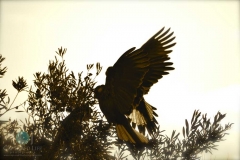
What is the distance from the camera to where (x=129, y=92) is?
329 centimetres

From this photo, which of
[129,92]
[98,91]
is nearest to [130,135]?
[129,92]

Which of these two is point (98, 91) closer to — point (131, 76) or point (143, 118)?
point (131, 76)

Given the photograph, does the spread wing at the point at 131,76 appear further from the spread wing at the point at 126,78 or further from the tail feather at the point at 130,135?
the tail feather at the point at 130,135

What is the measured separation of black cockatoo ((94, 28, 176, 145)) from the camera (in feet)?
10.8

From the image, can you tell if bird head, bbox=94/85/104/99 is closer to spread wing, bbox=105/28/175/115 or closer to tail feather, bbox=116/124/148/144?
spread wing, bbox=105/28/175/115

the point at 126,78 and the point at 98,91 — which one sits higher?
the point at 126,78

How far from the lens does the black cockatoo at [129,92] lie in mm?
3297

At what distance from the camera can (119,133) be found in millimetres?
3258

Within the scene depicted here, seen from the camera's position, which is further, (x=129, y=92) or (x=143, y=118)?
(x=143, y=118)

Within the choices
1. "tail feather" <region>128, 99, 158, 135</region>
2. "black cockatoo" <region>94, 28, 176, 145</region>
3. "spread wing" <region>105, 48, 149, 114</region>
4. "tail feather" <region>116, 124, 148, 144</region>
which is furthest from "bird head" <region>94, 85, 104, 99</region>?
"tail feather" <region>128, 99, 158, 135</region>

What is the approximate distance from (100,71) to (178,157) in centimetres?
131

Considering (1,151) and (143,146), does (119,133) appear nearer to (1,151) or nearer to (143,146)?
(143,146)

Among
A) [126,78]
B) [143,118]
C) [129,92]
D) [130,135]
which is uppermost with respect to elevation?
[126,78]

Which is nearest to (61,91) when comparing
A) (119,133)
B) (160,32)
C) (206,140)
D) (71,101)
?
(71,101)
